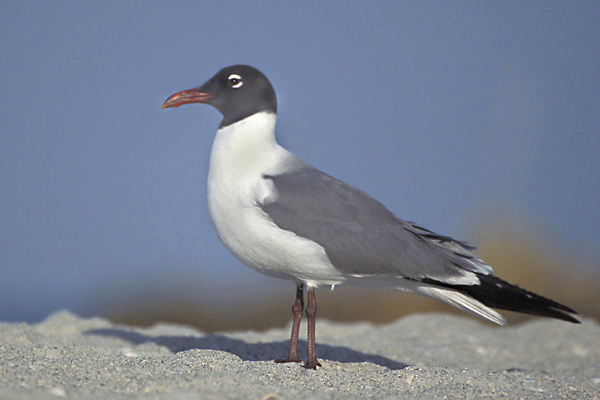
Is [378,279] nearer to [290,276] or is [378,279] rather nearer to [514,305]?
[290,276]

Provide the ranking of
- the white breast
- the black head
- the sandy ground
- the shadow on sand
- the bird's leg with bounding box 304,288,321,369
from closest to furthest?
the sandy ground < the white breast < the bird's leg with bounding box 304,288,321,369 < the black head < the shadow on sand

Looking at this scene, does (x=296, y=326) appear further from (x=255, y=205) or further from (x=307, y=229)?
(x=255, y=205)

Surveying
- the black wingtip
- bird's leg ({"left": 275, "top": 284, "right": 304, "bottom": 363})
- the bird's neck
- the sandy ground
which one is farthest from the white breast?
the black wingtip

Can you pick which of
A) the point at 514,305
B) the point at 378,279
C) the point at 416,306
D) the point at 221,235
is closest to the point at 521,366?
the point at 514,305

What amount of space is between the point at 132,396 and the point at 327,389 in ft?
3.26

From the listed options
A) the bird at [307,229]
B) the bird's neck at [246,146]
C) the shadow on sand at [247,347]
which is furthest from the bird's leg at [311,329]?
the shadow on sand at [247,347]

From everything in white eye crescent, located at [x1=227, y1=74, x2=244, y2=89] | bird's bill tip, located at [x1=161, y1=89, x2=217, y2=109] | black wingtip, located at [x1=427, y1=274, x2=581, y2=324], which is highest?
white eye crescent, located at [x1=227, y1=74, x2=244, y2=89]

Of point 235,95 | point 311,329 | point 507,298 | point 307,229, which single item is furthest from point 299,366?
point 235,95

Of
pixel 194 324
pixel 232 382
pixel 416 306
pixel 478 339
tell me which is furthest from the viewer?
pixel 416 306

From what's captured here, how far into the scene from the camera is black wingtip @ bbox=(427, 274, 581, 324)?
12.1ft

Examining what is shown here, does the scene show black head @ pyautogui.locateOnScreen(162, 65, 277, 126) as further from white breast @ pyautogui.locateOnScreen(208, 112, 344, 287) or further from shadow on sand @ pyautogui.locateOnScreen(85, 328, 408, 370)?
shadow on sand @ pyautogui.locateOnScreen(85, 328, 408, 370)

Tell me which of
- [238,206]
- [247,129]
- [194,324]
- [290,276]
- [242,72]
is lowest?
[194,324]

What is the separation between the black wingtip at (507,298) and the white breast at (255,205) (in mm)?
786

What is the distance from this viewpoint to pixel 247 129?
12.6 ft
